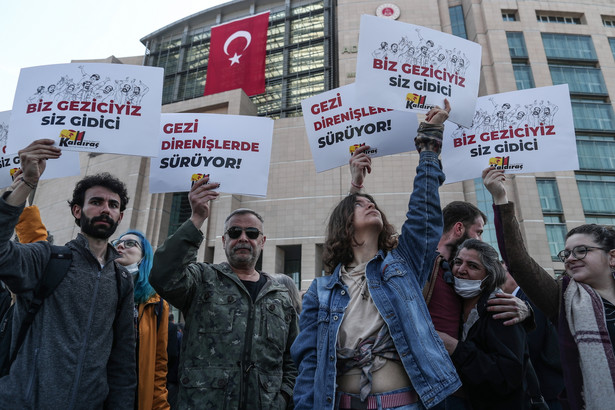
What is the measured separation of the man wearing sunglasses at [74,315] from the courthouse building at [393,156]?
23.9m

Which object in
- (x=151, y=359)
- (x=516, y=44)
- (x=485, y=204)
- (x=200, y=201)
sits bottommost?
(x=151, y=359)

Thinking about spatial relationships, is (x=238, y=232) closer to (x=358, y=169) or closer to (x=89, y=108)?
(x=358, y=169)

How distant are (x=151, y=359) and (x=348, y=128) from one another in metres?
2.75

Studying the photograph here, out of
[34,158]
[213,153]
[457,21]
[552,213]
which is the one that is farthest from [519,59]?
[34,158]

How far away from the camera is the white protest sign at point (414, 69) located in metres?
3.32

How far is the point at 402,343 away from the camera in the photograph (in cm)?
200

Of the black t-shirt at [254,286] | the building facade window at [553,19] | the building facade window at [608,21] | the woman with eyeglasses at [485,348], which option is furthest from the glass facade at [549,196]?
the black t-shirt at [254,286]

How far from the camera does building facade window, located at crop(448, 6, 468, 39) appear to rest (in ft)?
110

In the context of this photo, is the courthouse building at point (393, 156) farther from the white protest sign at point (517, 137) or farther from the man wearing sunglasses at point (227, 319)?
the man wearing sunglasses at point (227, 319)

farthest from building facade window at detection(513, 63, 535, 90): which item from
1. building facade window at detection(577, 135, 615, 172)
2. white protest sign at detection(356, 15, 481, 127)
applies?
white protest sign at detection(356, 15, 481, 127)

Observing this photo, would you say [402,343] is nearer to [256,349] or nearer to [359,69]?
[256,349]

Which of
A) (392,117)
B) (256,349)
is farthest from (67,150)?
(392,117)

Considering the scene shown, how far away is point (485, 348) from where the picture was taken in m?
2.49

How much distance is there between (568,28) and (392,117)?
3801 cm
